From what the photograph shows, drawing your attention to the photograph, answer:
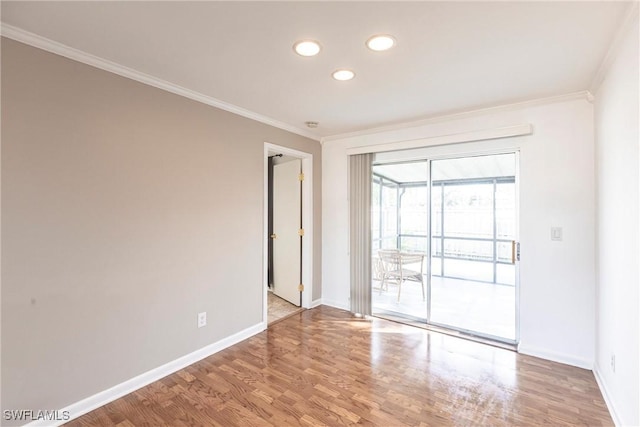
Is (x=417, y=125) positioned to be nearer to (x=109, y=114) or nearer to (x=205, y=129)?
(x=205, y=129)

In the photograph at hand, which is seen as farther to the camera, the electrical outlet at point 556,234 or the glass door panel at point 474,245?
the glass door panel at point 474,245

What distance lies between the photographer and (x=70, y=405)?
196cm

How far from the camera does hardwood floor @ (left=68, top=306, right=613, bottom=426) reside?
198cm

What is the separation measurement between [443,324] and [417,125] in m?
2.40

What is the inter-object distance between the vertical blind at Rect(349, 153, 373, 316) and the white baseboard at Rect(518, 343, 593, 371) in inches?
66.8

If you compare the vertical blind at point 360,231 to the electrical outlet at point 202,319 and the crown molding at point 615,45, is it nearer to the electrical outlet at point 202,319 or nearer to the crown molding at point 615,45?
the electrical outlet at point 202,319

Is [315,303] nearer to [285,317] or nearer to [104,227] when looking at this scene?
[285,317]

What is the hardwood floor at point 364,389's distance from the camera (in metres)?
1.98

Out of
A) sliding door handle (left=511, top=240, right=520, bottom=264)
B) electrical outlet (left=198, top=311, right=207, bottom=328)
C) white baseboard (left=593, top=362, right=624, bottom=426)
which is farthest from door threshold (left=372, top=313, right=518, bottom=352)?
electrical outlet (left=198, top=311, right=207, bottom=328)

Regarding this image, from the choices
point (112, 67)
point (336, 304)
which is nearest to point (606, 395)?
point (336, 304)

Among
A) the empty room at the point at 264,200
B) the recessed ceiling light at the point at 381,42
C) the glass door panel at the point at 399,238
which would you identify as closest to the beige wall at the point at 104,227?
the empty room at the point at 264,200

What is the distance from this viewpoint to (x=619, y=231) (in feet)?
6.08

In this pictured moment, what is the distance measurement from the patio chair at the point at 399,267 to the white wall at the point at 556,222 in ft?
4.21

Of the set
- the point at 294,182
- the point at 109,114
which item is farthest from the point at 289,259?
the point at 109,114
